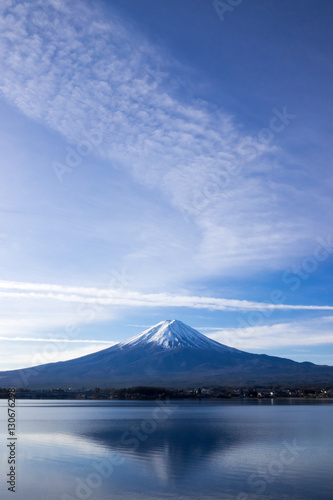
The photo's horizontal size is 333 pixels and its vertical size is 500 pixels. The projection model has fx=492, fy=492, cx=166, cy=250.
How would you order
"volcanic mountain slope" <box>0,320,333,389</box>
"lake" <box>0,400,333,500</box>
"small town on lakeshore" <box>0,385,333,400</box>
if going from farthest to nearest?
1. "volcanic mountain slope" <box>0,320,333,389</box>
2. "small town on lakeshore" <box>0,385,333,400</box>
3. "lake" <box>0,400,333,500</box>

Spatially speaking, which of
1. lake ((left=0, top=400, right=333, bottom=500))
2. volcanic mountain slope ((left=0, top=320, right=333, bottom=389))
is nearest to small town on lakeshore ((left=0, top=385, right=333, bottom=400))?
volcanic mountain slope ((left=0, top=320, right=333, bottom=389))

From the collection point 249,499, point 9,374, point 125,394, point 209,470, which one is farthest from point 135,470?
point 9,374

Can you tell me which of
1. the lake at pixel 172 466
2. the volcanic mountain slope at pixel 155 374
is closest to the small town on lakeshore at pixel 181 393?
the volcanic mountain slope at pixel 155 374

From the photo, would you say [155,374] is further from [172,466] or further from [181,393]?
[172,466]

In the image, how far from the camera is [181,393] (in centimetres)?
10881

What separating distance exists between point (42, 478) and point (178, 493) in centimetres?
580

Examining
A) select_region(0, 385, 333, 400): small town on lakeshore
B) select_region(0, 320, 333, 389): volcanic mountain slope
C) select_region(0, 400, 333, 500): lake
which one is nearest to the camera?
select_region(0, 400, 333, 500): lake

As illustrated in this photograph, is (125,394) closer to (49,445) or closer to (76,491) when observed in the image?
(49,445)

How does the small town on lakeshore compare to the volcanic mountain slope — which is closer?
the small town on lakeshore

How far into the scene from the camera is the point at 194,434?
33.2 metres

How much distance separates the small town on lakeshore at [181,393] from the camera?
108 m

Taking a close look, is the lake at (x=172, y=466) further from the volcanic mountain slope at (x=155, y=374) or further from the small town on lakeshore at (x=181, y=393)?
the volcanic mountain slope at (x=155, y=374)

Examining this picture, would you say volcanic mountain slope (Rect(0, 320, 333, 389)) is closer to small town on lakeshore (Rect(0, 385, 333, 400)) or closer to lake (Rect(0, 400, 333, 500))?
small town on lakeshore (Rect(0, 385, 333, 400))

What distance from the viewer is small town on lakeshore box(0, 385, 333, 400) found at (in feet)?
353
